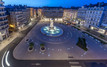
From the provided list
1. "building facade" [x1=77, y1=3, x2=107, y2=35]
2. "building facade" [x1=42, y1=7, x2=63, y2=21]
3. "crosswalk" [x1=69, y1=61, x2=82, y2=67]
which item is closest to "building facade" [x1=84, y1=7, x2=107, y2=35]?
"building facade" [x1=77, y1=3, x2=107, y2=35]

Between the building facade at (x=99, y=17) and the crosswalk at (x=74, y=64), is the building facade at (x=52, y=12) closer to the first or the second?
the building facade at (x=99, y=17)

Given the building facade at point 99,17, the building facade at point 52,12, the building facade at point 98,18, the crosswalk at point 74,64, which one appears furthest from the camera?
the building facade at point 52,12

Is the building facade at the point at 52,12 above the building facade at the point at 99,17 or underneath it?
above

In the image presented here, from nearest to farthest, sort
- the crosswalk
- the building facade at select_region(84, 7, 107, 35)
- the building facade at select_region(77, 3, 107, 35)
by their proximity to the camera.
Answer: the crosswalk, the building facade at select_region(77, 3, 107, 35), the building facade at select_region(84, 7, 107, 35)

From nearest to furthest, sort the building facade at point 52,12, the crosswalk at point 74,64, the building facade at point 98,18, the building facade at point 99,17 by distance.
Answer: the crosswalk at point 74,64 < the building facade at point 99,17 < the building facade at point 98,18 < the building facade at point 52,12

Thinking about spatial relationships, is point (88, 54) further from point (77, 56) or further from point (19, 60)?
point (19, 60)

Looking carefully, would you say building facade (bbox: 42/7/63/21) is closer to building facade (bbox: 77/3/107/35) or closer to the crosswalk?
building facade (bbox: 77/3/107/35)

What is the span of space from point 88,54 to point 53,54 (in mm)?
14772

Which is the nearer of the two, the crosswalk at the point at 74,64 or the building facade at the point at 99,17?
the crosswalk at the point at 74,64

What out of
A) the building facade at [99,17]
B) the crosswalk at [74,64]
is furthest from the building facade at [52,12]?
the crosswalk at [74,64]

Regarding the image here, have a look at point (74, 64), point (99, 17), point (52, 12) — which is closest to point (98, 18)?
point (99, 17)

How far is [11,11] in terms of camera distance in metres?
39.1

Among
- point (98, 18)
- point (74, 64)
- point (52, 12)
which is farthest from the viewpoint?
point (52, 12)

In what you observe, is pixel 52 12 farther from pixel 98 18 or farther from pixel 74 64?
pixel 74 64
